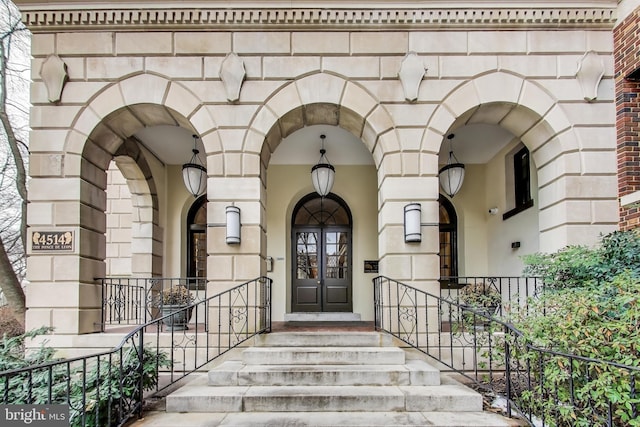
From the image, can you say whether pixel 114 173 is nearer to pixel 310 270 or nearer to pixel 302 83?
pixel 310 270

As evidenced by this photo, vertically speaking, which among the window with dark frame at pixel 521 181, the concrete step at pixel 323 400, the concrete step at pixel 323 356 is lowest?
the concrete step at pixel 323 400

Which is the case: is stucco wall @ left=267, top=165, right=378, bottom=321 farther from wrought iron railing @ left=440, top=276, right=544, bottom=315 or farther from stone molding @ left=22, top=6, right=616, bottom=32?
stone molding @ left=22, top=6, right=616, bottom=32

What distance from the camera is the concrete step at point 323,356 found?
5.59 metres

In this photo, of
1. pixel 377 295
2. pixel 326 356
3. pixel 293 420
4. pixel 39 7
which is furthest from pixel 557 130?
pixel 39 7

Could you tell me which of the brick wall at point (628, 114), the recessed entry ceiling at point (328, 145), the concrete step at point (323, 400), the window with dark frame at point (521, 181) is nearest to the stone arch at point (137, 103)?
the recessed entry ceiling at point (328, 145)

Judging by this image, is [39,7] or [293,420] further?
[39,7]

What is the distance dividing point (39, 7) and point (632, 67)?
8974mm

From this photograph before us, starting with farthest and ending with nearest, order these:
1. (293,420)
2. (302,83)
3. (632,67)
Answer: (302,83), (632,67), (293,420)

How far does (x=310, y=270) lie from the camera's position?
10.3 metres

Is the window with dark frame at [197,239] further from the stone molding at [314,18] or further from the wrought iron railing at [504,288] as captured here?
the wrought iron railing at [504,288]

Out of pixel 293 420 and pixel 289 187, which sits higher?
pixel 289 187

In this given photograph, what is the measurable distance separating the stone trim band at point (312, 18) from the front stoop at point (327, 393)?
4.90 m

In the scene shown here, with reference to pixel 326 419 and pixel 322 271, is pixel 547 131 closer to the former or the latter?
pixel 326 419

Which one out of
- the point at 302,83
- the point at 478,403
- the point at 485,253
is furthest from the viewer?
the point at 485,253
